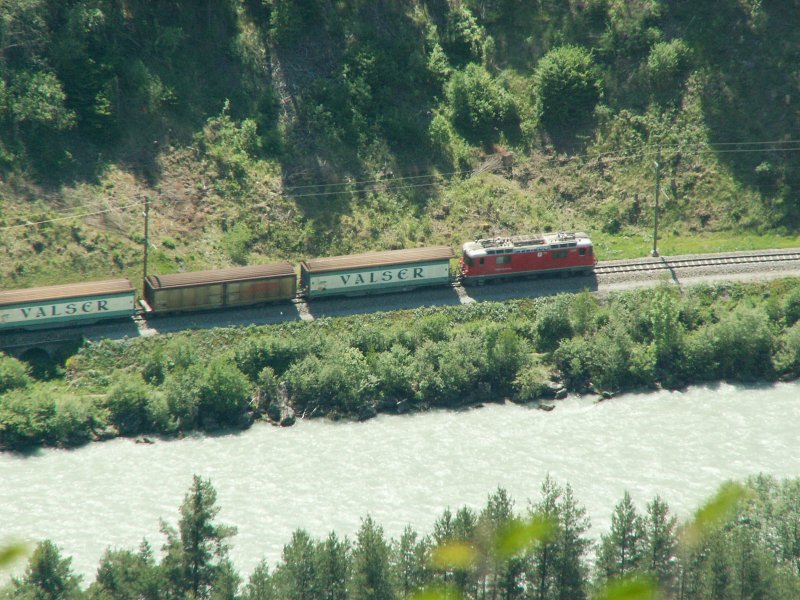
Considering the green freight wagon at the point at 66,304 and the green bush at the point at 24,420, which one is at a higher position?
the green freight wagon at the point at 66,304

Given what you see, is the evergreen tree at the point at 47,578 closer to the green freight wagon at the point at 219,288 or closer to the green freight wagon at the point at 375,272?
the green freight wagon at the point at 219,288

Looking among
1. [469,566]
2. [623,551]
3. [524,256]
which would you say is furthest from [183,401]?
[623,551]

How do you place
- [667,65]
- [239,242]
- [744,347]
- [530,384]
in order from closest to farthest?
[530,384], [744,347], [239,242], [667,65]

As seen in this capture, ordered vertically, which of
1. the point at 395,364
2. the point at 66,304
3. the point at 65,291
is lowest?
the point at 395,364

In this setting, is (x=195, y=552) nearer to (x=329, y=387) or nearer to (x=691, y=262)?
(x=329, y=387)

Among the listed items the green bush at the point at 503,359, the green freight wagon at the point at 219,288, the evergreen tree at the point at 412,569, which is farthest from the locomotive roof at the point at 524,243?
the evergreen tree at the point at 412,569

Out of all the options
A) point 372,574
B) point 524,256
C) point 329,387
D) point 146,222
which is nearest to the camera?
point 372,574

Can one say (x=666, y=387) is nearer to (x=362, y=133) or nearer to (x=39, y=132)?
(x=362, y=133)

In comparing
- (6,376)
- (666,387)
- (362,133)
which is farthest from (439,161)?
(6,376)
